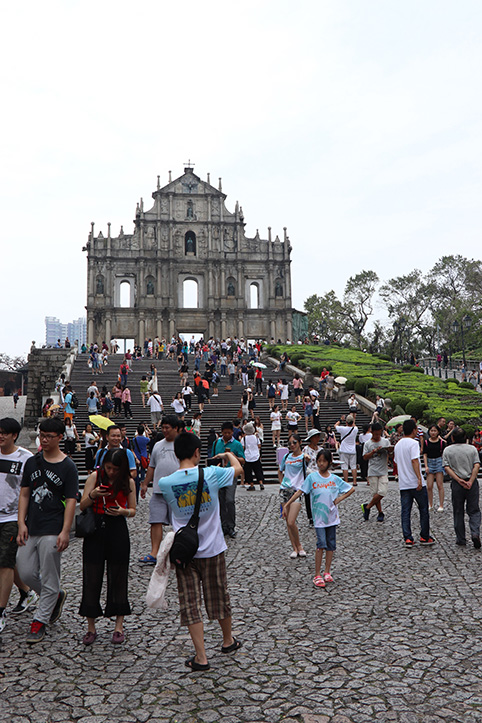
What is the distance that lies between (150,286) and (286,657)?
52.4 meters

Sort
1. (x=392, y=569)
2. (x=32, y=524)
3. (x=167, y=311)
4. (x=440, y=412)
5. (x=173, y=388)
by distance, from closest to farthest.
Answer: (x=32, y=524)
(x=392, y=569)
(x=440, y=412)
(x=173, y=388)
(x=167, y=311)

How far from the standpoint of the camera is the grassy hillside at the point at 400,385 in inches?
915

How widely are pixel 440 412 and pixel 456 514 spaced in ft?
47.4

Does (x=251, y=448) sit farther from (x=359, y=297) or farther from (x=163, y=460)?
(x=359, y=297)

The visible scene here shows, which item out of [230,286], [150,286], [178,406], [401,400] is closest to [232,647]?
[178,406]

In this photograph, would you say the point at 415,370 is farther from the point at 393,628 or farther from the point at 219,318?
the point at 393,628

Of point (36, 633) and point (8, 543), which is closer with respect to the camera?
point (36, 633)

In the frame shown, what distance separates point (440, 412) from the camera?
22.5m

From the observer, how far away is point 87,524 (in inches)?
209

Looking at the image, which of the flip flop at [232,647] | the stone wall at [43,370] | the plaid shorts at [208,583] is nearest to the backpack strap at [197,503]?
the plaid shorts at [208,583]

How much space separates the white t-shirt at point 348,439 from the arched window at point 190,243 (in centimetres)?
4484

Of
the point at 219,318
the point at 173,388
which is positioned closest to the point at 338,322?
the point at 219,318

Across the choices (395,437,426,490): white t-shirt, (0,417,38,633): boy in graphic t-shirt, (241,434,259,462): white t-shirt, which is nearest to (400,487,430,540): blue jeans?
(395,437,426,490): white t-shirt

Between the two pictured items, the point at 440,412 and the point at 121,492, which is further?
the point at 440,412
